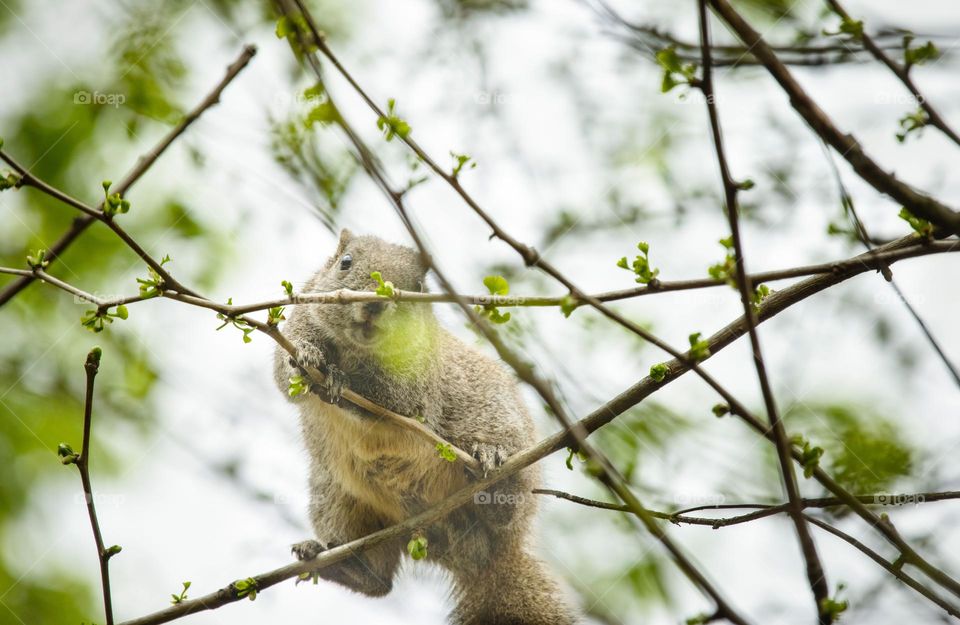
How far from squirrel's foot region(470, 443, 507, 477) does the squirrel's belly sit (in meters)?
0.25

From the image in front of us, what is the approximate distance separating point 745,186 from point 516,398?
11.9 feet

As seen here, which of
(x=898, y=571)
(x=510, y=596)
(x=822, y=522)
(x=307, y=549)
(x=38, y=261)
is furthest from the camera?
(x=510, y=596)

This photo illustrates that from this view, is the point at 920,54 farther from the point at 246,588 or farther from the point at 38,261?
the point at 246,588

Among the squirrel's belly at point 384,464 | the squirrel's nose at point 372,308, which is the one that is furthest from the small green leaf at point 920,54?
the squirrel's belly at point 384,464

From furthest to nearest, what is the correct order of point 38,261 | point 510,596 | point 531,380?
point 510,596
point 38,261
point 531,380

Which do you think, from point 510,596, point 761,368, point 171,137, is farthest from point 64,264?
point 761,368

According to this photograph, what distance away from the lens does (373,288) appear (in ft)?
16.9

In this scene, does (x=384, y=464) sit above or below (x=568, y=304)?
above

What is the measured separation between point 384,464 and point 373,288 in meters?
1.11

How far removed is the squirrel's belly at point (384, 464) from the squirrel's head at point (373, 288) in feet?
1.59

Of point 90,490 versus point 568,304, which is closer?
point 568,304

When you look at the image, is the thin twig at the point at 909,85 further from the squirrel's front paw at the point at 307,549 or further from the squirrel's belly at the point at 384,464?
the squirrel's front paw at the point at 307,549

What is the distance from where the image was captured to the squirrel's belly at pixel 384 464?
16.8 ft

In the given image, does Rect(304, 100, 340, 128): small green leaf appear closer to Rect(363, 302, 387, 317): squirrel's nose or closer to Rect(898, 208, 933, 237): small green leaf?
Rect(898, 208, 933, 237): small green leaf
